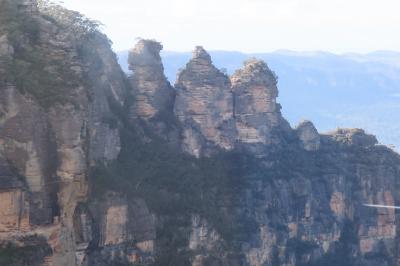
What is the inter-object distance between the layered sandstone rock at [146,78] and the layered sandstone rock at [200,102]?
1304 mm

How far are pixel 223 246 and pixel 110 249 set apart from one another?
6.80 m

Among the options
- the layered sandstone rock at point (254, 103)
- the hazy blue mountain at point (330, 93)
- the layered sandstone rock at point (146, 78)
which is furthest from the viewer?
the hazy blue mountain at point (330, 93)

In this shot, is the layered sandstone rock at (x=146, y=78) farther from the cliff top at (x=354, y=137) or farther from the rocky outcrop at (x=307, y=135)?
the cliff top at (x=354, y=137)

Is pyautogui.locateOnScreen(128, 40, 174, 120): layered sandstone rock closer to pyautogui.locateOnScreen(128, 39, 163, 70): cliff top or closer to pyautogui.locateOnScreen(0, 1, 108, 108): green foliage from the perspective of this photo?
pyautogui.locateOnScreen(128, 39, 163, 70): cliff top

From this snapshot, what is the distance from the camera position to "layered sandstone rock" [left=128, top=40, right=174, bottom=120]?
34031 mm

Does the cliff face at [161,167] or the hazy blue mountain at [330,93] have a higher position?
the hazy blue mountain at [330,93]

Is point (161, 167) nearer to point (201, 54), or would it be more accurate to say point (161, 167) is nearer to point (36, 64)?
point (201, 54)

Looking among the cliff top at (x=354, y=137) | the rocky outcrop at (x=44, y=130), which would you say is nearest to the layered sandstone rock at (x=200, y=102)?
the cliff top at (x=354, y=137)

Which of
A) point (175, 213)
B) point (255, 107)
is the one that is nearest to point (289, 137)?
point (255, 107)

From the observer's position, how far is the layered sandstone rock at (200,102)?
35.4 m

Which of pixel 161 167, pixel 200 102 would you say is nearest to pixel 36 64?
pixel 161 167

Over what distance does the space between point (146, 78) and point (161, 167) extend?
395 centimetres

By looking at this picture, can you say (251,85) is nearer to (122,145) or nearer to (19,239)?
(122,145)

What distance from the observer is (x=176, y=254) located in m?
30.3
